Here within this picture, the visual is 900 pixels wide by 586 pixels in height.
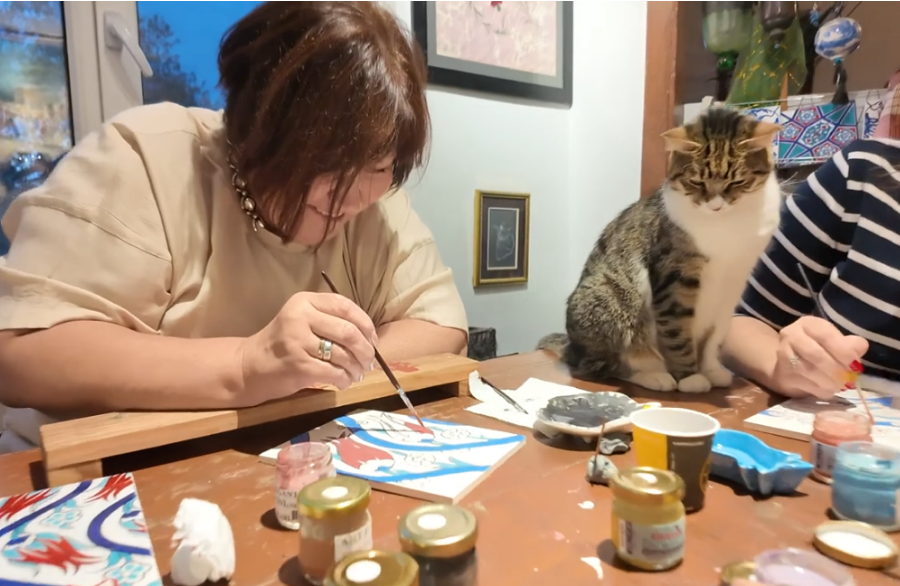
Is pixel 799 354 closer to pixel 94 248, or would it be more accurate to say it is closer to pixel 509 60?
pixel 94 248

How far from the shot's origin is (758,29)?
60.1 inches

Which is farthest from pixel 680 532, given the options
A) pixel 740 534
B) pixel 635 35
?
pixel 635 35

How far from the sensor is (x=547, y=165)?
6.73 feet

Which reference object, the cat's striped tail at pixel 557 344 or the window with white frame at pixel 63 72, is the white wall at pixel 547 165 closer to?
the cat's striped tail at pixel 557 344

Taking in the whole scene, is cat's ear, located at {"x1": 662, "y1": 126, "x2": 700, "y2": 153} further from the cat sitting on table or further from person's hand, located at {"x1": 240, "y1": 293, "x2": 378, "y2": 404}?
person's hand, located at {"x1": 240, "y1": 293, "x2": 378, "y2": 404}

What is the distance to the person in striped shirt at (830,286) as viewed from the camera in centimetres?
92

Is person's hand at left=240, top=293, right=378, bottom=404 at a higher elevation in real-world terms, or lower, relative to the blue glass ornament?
lower

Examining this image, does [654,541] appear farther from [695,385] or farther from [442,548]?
[695,385]

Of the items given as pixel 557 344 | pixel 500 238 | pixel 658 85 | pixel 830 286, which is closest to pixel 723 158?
pixel 830 286

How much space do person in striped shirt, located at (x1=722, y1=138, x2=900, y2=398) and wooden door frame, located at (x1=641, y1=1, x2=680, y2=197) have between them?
0.57 m

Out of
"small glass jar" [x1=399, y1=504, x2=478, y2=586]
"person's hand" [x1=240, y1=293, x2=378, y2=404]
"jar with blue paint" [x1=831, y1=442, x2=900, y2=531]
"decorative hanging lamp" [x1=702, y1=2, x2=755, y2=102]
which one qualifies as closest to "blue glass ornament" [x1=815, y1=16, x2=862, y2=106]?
"decorative hanging lamp" [x1=702, y1=2, x2=755, y2=102]

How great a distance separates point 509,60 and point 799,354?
128 centimetres

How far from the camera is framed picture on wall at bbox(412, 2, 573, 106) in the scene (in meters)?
1.67

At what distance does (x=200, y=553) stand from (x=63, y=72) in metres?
1.41
